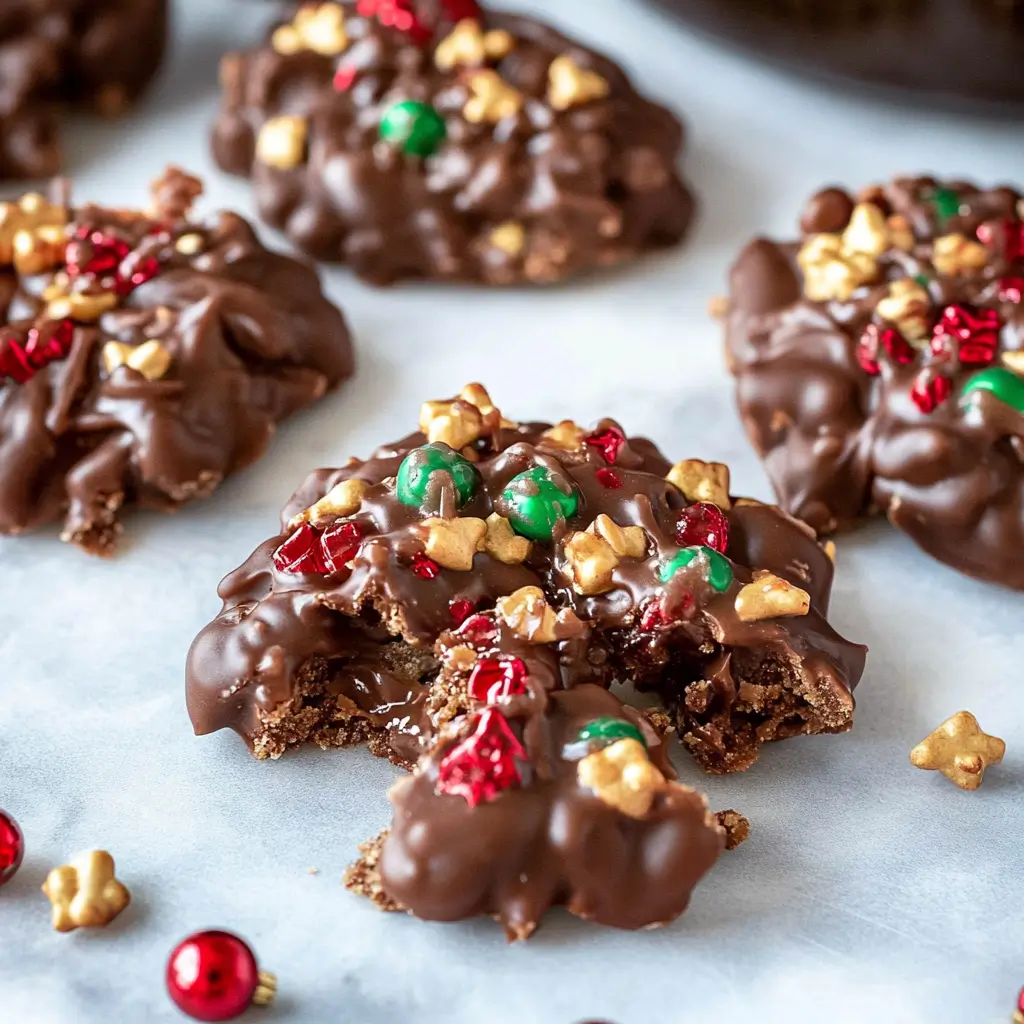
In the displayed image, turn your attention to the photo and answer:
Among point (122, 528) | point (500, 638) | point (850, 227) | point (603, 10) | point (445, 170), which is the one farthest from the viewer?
point (603, 10)

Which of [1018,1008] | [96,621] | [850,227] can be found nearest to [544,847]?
[1018,1008]

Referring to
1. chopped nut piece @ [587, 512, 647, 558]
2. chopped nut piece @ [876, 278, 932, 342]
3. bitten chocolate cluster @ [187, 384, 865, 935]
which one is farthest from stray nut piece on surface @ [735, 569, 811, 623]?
chopped nut piece @ [876, 278, 932, 342]

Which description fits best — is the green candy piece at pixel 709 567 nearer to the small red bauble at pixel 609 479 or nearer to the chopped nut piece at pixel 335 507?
the small red bauble at pixel 609 479

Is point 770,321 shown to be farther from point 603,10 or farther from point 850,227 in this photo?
point 603,10

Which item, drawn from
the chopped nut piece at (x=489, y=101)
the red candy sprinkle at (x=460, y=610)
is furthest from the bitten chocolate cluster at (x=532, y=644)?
the chopped nut piece at (x=489, y=101)

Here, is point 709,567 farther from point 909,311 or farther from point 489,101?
point 489,101

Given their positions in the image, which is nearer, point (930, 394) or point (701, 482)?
point (701, 482)

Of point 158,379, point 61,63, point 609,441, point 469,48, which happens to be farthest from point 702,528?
point 61,63
